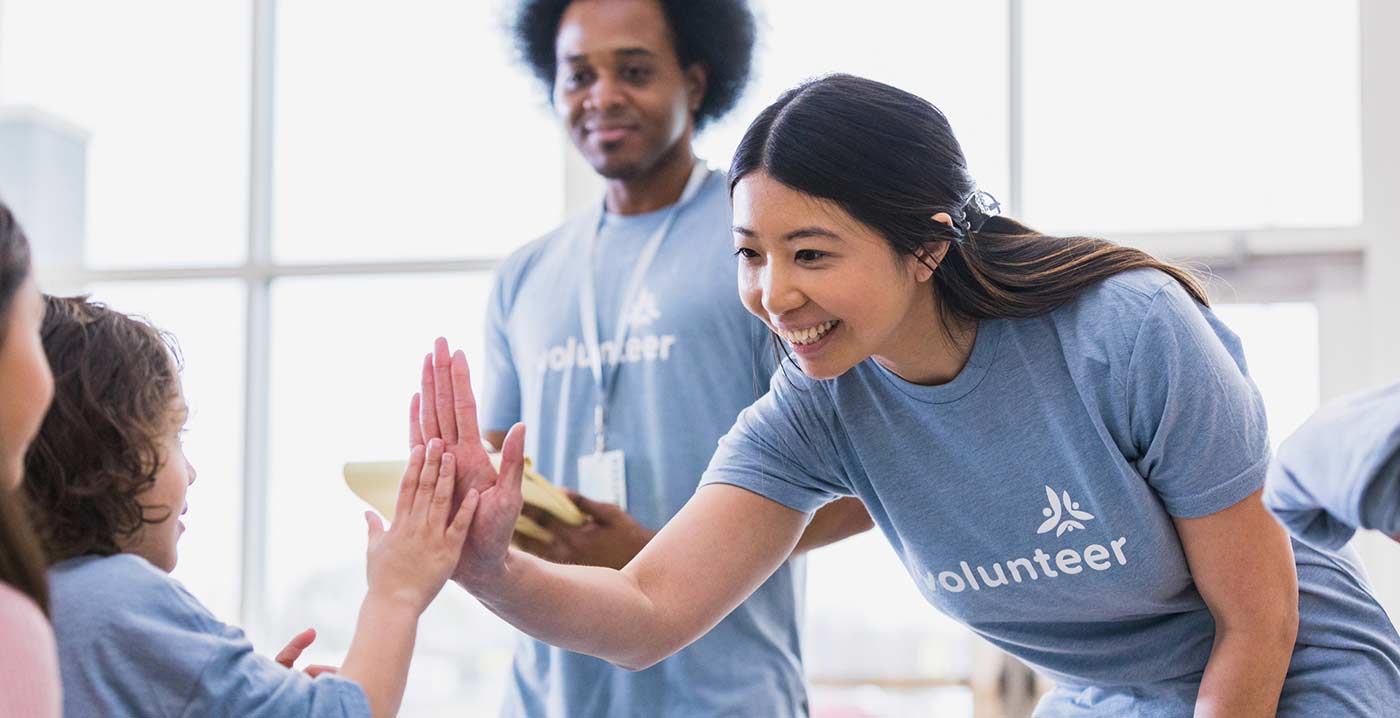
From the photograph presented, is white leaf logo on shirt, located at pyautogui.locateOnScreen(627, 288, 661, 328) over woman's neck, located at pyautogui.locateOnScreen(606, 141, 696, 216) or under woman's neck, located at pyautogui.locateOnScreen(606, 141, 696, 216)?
under

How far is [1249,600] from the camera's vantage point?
4.87 ft

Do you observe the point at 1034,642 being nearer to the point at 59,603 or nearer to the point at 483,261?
the point at 59,603

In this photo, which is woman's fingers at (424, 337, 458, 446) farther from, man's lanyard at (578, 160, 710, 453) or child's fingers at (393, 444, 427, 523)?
man's lanyard at (578, 160, 710, 453)

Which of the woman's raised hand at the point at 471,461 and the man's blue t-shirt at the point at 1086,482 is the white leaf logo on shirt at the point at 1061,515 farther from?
the woman's raised hand at the point at 471,461

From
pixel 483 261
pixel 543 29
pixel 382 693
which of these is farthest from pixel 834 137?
pixel 483 261

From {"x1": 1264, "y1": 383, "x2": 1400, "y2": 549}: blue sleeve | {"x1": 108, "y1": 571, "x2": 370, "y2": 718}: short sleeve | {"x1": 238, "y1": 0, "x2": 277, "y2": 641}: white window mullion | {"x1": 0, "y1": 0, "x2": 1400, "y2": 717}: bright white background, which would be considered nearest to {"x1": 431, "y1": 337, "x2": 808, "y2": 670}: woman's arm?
{"x1": 108, "y1": 571, "x2": 370, "y2": 718}: short sleeve

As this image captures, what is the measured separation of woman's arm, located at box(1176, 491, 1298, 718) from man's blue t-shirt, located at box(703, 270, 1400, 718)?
32 mm

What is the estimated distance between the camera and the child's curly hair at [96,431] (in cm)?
134

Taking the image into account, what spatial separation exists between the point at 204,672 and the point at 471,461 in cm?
39

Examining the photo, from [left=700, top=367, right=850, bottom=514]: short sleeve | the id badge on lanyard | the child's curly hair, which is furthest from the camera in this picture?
the id badge on lanyard

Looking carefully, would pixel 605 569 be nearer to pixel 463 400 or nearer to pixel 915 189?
pixel 463 400

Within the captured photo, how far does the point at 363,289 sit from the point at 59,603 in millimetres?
2592

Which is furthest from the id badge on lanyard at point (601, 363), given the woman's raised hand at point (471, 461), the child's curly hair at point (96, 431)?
the child's curly hair at point (96, 431)

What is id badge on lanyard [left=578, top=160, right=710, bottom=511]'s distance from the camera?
2117mm
